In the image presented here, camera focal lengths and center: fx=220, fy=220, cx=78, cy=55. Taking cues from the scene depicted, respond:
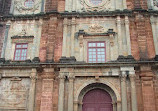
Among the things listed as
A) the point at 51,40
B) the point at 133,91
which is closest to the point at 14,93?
the point at 51,40

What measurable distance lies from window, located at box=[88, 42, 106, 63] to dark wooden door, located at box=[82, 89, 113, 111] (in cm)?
224

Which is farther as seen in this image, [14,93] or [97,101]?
[14,93]

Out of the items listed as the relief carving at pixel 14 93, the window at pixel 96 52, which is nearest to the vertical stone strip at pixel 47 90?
the relief carving at pixel 14 93

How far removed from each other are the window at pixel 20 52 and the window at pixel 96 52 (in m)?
5.10

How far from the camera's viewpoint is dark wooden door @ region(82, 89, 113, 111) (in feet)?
50.7

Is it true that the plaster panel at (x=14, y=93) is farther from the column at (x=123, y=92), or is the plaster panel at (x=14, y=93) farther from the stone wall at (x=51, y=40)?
the column at (x=123, y=92)

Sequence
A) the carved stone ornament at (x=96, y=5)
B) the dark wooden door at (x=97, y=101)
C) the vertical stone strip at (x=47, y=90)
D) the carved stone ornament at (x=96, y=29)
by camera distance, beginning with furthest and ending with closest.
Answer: the carved stone ornament at (x=96, y=5) → the carved stone ornament at (x=96, y=29) → the dark wooden door at (x=97, y=101) → the vertical stone strip at (x=47, y=90)

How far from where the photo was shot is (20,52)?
17.4 m

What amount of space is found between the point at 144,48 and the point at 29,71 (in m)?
8.68

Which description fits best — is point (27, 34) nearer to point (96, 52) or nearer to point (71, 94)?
point (96, 52)

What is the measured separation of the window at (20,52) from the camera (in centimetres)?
1727

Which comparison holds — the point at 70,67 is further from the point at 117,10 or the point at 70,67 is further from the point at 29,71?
the point at 117,10

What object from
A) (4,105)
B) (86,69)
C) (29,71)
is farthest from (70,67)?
(4,105)

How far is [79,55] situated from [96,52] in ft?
4.43
